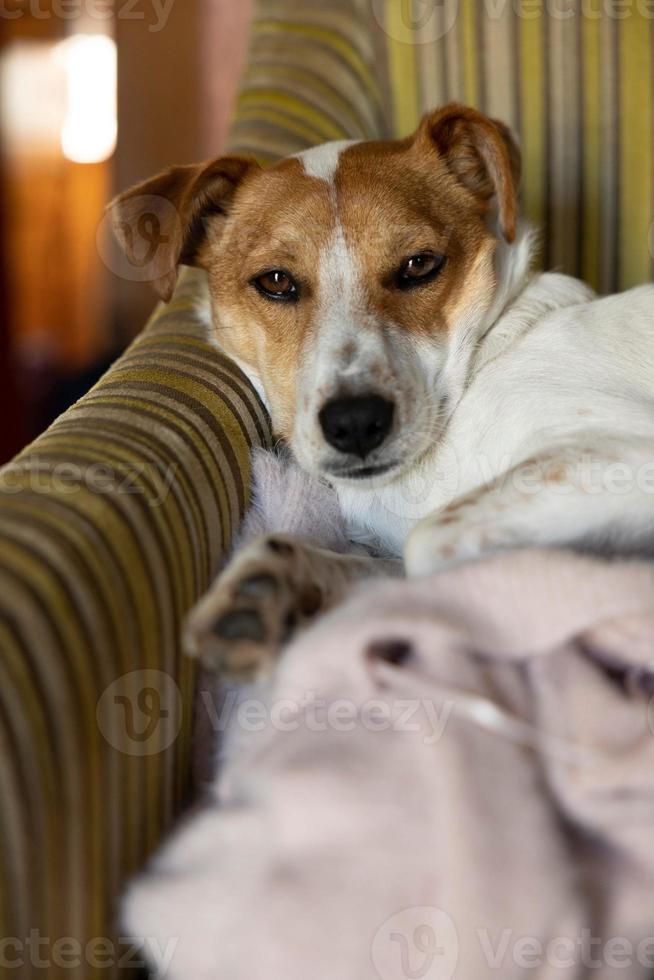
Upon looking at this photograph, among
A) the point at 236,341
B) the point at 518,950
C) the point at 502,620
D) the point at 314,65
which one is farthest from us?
the point at 314,65

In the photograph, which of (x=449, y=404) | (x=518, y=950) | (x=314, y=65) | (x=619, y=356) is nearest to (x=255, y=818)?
(x=518, y=950)

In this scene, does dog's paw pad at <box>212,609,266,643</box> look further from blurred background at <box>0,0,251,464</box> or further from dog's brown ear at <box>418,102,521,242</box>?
blurred background at <box>0,0,251,464</box>

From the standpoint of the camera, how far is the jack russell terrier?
111 centimetres

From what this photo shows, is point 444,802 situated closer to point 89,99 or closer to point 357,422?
point 357,422

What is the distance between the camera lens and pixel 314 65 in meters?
1.88

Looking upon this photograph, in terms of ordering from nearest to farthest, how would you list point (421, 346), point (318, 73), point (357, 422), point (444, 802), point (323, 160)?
point (444, 802) → point (357, 422) → point (421, 346) → point (323, 160) → point (318, 73)

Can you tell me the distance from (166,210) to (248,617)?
29.2 inches

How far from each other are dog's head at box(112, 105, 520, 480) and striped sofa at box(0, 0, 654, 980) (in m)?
0.10

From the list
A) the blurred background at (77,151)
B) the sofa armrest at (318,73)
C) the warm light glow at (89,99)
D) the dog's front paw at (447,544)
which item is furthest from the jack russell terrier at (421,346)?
the warm light glow at (89,99)

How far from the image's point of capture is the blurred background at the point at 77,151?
3.04 meters

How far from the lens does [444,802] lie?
0.79 meters

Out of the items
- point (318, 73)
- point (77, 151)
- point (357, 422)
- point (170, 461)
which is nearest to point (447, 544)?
point (357, 422)

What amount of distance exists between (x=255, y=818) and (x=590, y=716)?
1.01ft

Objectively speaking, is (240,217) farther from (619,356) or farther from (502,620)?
(502,620)
